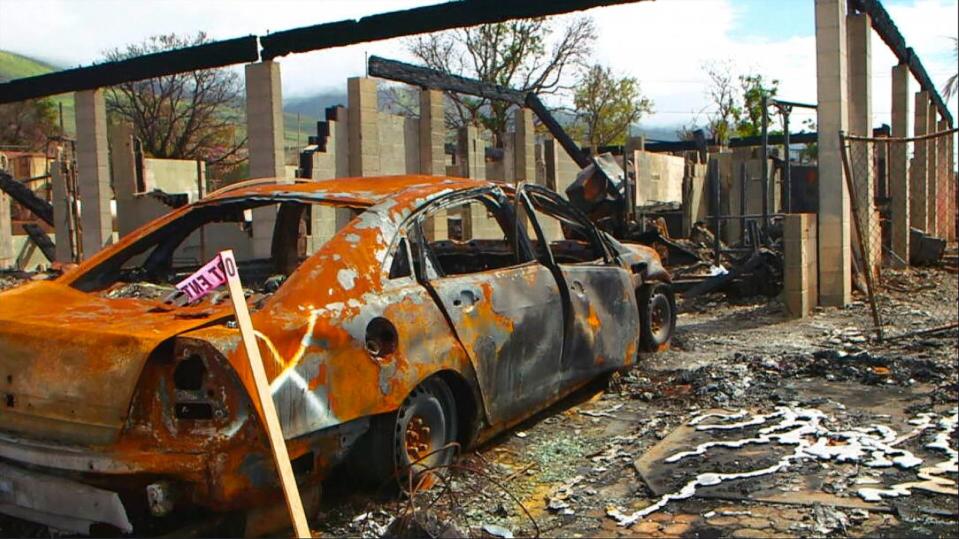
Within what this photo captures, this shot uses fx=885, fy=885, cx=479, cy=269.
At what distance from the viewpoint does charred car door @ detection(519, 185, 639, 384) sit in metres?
5.58

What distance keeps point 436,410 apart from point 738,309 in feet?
25.5

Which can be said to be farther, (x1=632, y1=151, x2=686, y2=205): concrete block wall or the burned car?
(x1=632, y1=151, x2=686, y2=205): concrete block wall

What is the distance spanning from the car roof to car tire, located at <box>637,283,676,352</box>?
2547 millimetres

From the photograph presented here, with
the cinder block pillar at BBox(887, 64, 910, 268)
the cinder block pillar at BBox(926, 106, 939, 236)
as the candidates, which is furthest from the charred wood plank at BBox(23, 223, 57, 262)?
the cinder block pillar at BBox(926, 106, 939, 236)

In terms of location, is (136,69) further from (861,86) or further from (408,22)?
(861,86)

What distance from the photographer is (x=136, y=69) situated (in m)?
16.0

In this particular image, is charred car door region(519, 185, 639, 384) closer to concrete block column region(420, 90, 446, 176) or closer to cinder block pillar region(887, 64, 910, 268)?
concrete block column region(420, 90, 446, 176)

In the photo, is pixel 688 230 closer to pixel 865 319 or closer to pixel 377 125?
pixel 377 125

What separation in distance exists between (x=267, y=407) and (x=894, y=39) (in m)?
16.9

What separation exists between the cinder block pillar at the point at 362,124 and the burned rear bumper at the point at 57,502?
11.1 metres

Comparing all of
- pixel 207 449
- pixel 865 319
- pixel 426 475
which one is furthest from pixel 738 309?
pixel 207 449

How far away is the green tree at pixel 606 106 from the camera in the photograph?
47.8 m

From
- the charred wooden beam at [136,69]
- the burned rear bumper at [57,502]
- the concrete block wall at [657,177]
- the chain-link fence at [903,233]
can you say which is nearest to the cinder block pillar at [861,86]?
the chain-link fence at [903,233]

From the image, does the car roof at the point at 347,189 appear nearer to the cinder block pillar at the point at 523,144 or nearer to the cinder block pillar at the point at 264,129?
the cinder block pillar at the point at 264,129
